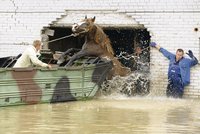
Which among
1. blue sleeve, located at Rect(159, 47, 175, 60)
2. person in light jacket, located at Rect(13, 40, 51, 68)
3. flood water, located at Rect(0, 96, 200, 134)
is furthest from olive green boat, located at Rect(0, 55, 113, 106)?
blue sleeve, located at Rect(159, 47, 175, 60)

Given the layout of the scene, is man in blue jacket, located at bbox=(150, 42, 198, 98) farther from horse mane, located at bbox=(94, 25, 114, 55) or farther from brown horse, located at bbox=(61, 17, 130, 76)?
horse mane, located at bbox=(94, 25, 114, 55)

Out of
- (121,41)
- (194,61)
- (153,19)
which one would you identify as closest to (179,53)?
(194,61)

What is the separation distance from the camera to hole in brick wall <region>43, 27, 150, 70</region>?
615 inches

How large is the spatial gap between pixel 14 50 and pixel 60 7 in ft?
5.82

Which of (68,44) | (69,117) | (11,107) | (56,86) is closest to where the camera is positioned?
(69,117)

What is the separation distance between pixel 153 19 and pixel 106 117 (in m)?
4.57

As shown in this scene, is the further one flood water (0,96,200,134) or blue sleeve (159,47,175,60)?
blue sleeve (159,47,175,60)

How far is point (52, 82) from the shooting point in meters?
12.0

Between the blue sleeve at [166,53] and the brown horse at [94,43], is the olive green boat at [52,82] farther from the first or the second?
the blue sleeve at [166,53]

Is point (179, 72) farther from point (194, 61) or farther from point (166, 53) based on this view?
point (166, 53)

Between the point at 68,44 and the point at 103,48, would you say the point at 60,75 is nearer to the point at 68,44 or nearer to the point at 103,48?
the point at 103,48

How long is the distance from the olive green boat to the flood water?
218mm

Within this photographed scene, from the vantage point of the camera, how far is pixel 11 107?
11234mm

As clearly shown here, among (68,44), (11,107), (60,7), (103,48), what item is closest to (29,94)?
(11,107)
